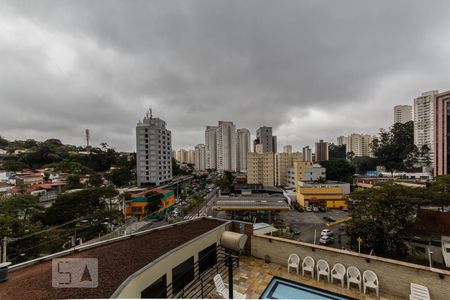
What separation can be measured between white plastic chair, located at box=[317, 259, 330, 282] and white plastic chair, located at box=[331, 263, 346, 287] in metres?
0.12

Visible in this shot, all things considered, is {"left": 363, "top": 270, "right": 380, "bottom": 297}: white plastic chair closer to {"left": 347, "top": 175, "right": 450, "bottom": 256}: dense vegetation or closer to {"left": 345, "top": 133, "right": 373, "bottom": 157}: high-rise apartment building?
{"left": 347, "top": 175, "right": 450, "bottom": 256}: dense vegetation

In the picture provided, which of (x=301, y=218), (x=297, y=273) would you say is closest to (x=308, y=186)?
(x=301, y=218)

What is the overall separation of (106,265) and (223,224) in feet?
12.6

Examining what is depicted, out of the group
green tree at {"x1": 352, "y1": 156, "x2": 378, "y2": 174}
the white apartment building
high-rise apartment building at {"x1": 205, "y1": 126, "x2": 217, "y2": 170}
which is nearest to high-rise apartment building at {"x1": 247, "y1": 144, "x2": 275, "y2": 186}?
the white apartment building

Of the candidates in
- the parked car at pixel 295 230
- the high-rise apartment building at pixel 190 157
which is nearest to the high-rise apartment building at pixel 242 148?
the high-rise apartment building at pixel 190 157

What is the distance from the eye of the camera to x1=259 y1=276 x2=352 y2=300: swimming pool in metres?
4.95

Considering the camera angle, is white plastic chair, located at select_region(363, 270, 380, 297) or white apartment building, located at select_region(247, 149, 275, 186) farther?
white apartment building, located at select_region(247, 149, 275, 186)

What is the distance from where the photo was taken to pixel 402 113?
70.2 meters

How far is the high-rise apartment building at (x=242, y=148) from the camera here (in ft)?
247

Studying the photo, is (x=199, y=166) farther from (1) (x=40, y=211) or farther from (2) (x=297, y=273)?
(2) (x=297, y=273)

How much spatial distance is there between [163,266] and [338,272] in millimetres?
4696

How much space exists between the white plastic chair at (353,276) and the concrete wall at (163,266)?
149 inches

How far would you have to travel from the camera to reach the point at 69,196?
18.9 metres

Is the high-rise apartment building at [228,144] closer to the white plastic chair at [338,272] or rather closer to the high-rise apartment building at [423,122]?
the high-rise apartment building at [423,122]
